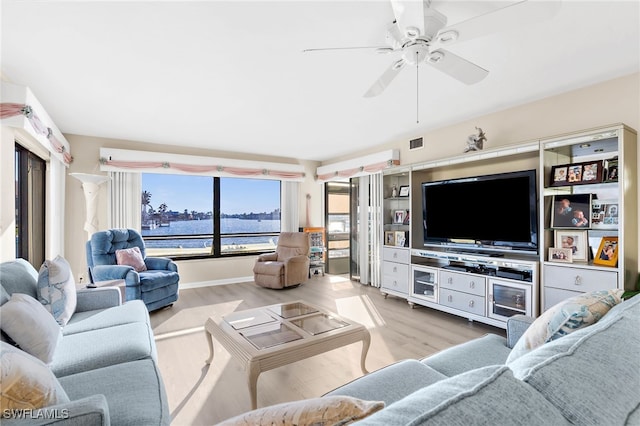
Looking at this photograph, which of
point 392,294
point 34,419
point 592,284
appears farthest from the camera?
point 392,294

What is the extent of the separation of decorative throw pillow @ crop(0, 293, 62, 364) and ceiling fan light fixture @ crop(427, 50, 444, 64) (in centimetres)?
258

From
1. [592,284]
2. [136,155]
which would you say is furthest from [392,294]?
[136,155]

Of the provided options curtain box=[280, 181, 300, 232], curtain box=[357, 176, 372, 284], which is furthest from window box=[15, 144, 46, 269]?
curtain box=[357, 176, 372, 284]

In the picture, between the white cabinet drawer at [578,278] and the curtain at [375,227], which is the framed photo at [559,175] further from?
the curtain at [375,227]

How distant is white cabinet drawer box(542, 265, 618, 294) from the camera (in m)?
2.55

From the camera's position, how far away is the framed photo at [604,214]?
107 inches

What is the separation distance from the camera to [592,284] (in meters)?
2.63

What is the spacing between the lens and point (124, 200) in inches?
193

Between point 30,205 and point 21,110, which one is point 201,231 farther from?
point 21,110

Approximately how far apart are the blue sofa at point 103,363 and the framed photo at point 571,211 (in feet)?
11.0

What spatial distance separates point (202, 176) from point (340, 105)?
3.26 metres

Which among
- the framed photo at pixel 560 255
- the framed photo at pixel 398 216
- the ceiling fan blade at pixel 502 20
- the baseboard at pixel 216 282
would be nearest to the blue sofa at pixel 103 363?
the ceiling fan blade at pixel 502 20

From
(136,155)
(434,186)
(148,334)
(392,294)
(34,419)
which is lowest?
(392,294)

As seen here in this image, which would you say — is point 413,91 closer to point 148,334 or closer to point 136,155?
point 148,334
